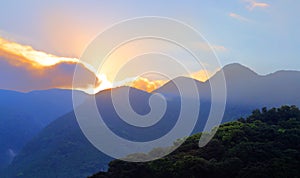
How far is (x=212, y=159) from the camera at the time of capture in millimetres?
20188

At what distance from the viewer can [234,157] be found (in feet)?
66.5

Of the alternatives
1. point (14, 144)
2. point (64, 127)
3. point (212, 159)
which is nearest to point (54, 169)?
point (64, 127)

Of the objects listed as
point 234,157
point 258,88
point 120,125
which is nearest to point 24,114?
point 120,125

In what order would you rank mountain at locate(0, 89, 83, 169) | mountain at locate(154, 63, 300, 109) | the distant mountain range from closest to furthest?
the distant mountain range, mountain at locate(154, 63, 300, 109), mountain at locate(0, 89, 83, 169)

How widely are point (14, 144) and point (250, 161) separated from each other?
4251 inches

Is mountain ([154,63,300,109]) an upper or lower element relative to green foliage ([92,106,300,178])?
upper

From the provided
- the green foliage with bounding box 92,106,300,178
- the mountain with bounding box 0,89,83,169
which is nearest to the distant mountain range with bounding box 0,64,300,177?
the mountain with bounding box 0,89,83,169

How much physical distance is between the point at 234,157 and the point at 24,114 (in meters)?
139

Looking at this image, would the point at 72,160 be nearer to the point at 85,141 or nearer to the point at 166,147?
the point at 85,141

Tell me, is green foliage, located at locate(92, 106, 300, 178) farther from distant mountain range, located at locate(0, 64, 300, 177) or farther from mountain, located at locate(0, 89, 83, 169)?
mountain, located at locate(0, 89, 83, 169)

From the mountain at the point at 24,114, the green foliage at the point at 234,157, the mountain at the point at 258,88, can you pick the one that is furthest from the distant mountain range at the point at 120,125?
the green foliage at the point at 234,157

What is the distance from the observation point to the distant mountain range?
75.0 meters

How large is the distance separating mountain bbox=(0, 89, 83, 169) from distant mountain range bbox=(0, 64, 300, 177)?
16171 mm

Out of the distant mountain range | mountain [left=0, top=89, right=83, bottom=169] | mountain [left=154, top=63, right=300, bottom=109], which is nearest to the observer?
the distant mountain range
